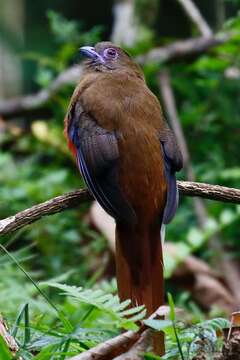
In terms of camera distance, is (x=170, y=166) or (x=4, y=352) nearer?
(x=4, y=352)

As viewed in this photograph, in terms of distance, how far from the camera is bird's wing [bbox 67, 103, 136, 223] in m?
3.15

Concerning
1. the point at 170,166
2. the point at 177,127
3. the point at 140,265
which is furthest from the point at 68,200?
the point at 177,127

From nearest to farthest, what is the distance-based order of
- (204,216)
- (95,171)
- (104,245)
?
(95,171) → (104,245) → (204,216)

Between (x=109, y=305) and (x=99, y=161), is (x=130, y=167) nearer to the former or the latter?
(x=99, y=161)

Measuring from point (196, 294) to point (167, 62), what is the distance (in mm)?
2227

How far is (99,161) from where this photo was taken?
334cm

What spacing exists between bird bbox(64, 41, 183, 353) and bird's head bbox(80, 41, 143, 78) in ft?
0.76

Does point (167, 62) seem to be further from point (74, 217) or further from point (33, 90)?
point (33, 90)

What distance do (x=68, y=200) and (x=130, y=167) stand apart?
1.17 feet

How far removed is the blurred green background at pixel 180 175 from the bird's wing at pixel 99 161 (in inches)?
34.0

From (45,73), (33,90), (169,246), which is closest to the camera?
(169,246)

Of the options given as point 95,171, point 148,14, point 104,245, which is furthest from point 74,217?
point 95,171

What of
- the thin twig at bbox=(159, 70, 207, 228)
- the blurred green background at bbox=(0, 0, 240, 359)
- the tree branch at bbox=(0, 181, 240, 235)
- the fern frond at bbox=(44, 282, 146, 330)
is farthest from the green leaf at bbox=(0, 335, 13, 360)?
the thin twig at bbox=(159, 70, 207, 228)

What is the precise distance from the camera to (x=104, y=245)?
577 centimetres
